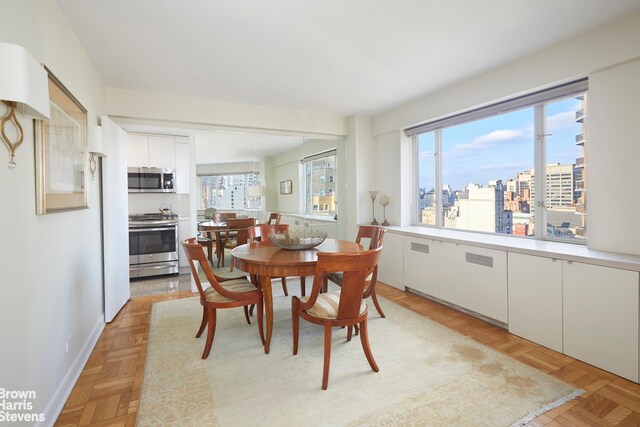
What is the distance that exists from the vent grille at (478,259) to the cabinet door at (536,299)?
203 mm

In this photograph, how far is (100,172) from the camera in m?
3.11

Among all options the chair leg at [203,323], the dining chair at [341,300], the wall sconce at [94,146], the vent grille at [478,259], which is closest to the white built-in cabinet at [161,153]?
the wall sconce at [94,146]

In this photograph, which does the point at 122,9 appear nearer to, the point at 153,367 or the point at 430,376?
the point at 153,367

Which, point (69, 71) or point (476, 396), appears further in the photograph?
point (69, 71)

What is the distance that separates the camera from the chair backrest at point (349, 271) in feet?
6.20

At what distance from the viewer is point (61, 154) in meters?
1.99

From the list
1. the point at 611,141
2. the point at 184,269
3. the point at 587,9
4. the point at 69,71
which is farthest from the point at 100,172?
the point at 611,141

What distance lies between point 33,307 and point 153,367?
3.22 ft

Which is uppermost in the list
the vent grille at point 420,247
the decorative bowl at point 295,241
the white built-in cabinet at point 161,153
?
the white built-in cabinet at point 161,153

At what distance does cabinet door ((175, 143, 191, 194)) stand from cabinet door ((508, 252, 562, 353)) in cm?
484

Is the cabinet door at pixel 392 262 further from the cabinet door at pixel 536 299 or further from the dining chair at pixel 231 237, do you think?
the dining chair at pixel 231 237

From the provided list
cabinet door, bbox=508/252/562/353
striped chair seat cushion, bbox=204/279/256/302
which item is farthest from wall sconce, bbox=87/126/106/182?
cabinet door, bbox=508/252/562/353

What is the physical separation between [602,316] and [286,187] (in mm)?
3837

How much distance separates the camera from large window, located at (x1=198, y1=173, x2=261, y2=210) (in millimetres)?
4348
